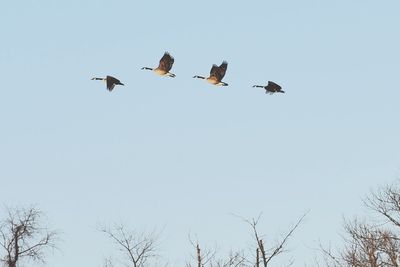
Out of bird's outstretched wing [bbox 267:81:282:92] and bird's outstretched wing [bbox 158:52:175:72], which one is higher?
bird's outstretched wing [bbox 158:52:175:72]

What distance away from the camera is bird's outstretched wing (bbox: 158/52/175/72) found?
688 inches

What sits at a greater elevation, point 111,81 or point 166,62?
point 166,62

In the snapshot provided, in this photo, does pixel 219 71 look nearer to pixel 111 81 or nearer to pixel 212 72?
pixel 212 72

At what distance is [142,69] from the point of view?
20.1m

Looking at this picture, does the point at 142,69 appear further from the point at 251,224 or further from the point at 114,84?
the point at 251,224

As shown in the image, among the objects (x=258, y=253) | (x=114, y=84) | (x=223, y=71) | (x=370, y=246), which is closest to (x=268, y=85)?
(x=223, y=71)

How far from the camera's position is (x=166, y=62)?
57.5 ft

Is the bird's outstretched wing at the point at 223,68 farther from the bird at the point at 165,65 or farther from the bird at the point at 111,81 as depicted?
the bird at the point at 111,81

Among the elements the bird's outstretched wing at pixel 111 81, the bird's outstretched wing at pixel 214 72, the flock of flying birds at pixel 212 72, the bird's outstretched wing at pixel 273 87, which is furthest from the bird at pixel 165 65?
the bird's outstretched wing at pixel 273 87

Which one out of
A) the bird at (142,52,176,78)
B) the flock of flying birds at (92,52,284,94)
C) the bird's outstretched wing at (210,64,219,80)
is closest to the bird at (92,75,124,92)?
the flock of flying birds at (92,52,284,94)

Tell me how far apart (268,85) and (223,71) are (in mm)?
1382

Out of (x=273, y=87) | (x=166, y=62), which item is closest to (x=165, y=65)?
(x=166, y=62)

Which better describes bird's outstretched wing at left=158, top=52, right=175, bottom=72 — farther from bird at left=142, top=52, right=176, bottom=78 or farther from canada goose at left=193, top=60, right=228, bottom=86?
canada goose at left=193, top=60, right=228, bottom=86

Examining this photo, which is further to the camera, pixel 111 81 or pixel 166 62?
pixel 111 81
